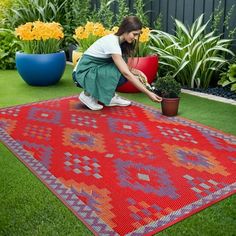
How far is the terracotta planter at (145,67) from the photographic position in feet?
14.2

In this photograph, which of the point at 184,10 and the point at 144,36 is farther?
the point at 184,10

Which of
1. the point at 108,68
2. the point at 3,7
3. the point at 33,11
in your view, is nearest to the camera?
the point at 108,68

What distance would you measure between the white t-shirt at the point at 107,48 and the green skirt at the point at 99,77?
0.05m

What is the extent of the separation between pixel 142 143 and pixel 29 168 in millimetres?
891

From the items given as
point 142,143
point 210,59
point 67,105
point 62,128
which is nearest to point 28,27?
point 67,105

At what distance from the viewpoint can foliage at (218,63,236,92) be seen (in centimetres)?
426

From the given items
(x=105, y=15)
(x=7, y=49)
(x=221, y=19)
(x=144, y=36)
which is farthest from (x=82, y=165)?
(x=7, y=49)

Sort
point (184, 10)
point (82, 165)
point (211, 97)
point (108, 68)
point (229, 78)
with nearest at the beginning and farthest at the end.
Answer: point (82, 165), point (108, 68), point (211, 97), point (229, 78), point (184, 10)

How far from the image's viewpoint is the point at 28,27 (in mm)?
4625

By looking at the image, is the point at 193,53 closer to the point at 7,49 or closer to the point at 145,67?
the point at 145,67

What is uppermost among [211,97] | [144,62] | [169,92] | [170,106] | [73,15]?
[73,15]

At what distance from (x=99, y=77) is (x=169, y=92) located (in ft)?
2.33

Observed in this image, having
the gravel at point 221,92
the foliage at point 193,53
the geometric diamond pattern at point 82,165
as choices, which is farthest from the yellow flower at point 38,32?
the geometric diamond pattern at point 82,165

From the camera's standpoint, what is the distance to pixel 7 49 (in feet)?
20.2
